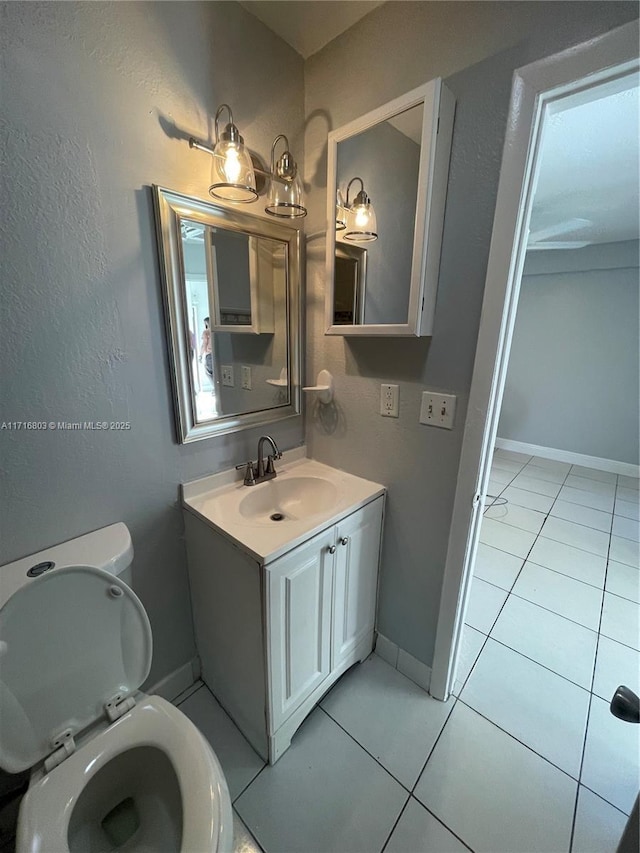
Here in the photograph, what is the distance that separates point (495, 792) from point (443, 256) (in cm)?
174

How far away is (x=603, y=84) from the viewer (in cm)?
81

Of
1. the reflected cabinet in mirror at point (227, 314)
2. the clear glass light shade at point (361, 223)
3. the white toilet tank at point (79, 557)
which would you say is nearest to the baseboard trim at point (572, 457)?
the reflected cabinet in mirror at point (227, 314)

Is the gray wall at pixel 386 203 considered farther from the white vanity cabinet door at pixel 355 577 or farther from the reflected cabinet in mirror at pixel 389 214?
the white vanity cabinet door at pixel 355 577

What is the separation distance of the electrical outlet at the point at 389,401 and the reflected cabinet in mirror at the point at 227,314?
42 cm

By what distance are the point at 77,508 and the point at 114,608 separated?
0.31m

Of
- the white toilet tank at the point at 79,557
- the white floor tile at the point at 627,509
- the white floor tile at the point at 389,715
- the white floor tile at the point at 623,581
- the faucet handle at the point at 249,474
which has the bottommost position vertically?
the white floor tile at the point at 389,715

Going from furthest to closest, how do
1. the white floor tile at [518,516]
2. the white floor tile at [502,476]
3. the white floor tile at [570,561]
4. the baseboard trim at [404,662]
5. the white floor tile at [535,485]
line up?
the white floor tile at [502,476] → the white floor tile at [535,485] → the white floor tile at [518,516] → the white floor tile at [570,561] → the baseboard trim at [404,662]

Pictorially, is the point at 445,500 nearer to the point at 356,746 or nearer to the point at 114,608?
the point at 356,746

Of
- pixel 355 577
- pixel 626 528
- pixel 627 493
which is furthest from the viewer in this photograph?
pixel 627 493

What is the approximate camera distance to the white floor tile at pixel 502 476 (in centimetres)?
335

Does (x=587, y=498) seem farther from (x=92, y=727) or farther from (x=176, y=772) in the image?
(x=92, y=727)

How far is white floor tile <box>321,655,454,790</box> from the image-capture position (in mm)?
1209

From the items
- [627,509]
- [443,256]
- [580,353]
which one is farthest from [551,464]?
[443,256]

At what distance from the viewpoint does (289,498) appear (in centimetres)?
149
